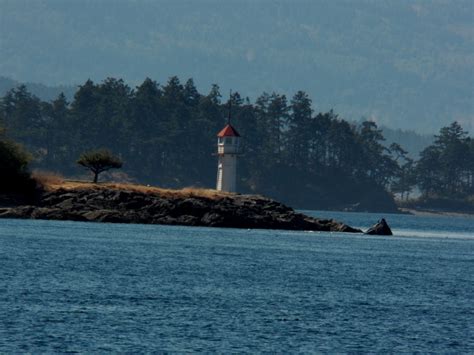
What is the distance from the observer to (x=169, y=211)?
376 feet

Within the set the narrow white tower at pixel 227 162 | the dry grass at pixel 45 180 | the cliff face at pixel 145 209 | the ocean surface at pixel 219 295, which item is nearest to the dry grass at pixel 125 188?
the dry grass at pixel 45 180

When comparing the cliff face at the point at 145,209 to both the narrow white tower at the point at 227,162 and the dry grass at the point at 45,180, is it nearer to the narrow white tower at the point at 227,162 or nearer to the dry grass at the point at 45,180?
the dry grass at the point at 45,180

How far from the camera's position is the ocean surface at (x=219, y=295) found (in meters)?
48.2

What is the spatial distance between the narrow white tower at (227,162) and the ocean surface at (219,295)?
3311 centimetres

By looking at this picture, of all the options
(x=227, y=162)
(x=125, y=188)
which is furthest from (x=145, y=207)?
(x=227, y=162)

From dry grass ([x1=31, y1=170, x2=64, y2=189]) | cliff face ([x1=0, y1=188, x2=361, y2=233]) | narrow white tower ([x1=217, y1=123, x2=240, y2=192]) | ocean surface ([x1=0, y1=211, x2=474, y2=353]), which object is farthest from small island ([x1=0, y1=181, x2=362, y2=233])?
narrow white tower ([x1=217, y1=123, x2=240, y2=192])

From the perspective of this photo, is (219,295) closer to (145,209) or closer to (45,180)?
(145,209)

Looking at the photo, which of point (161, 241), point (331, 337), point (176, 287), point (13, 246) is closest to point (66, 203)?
point (161, 241)

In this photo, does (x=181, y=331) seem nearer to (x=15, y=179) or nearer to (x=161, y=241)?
(x=161, y=241)

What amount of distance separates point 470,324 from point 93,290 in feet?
55.4

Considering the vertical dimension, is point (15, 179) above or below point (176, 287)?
above

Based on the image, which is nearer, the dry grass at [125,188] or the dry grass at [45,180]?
the dry grass at [125,188]

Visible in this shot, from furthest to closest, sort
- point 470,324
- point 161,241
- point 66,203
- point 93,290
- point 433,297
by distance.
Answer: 1. point 66,203
2. point 161,241
3. point 433,297
4. point 93,290
5. point 470,324

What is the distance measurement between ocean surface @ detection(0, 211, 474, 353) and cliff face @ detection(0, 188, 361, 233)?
1049 centimetres
